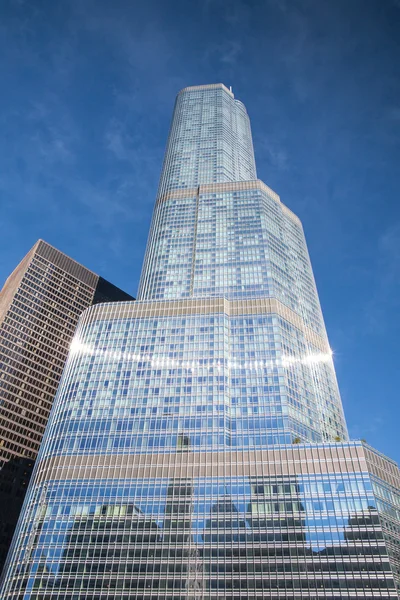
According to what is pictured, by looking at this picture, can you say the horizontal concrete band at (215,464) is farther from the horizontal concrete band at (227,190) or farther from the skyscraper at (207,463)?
the horizontal concrete band at (227,190)

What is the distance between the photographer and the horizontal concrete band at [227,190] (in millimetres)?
182500

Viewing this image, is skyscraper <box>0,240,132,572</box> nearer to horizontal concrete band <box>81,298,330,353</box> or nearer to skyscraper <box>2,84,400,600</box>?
skyscraper <box>2,84,400,600</box>

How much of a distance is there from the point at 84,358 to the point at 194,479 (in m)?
48.3

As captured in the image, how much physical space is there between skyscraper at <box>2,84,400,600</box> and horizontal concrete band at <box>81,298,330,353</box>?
453 mm

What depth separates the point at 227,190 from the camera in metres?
183

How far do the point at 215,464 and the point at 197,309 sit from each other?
48.3m

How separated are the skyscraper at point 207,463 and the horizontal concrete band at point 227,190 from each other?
3465 centimetres

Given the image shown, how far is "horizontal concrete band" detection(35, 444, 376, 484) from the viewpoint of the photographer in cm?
10175

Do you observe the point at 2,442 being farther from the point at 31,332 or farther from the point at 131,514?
the point at 131,514

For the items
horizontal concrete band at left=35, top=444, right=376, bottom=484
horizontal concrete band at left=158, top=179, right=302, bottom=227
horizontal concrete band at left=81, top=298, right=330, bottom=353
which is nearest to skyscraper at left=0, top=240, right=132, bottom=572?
horizontal concrete band at left=81, top=298, right=330, bottom=353

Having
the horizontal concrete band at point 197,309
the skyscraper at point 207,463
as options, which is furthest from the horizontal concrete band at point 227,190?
the horizontal concrete band at point 197,309

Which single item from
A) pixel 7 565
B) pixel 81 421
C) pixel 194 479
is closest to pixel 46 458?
pixel 81 421

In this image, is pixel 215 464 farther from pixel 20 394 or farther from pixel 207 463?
pixel 20 394

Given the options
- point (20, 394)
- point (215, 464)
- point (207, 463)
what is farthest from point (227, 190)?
point (215, 464)
